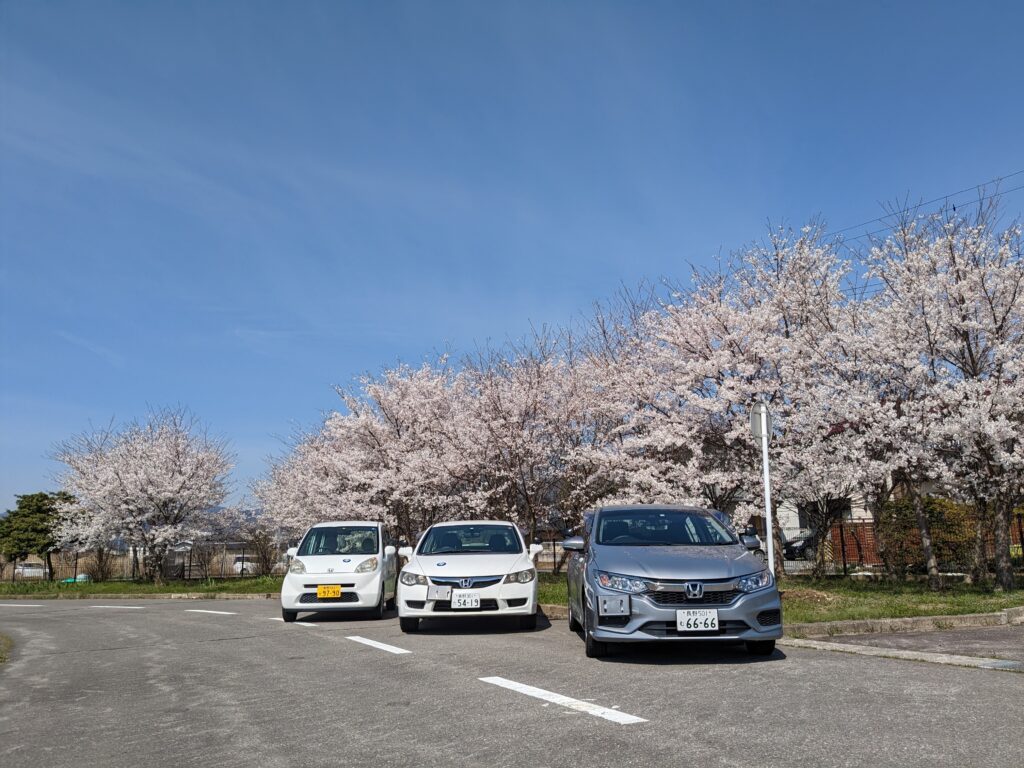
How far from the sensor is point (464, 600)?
1079 centimetres

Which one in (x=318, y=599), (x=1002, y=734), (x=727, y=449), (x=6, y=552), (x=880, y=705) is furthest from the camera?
(x=6, y=552)

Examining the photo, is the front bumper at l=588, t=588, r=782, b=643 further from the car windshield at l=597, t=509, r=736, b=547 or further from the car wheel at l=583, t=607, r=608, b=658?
the car windshield at l=597, t=509, r=736, b=547

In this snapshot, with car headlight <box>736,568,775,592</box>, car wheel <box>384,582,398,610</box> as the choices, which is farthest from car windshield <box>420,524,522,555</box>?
car headlight <box>736,568,775,592</box>

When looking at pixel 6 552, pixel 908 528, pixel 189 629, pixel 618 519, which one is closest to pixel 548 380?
pixel 908 528

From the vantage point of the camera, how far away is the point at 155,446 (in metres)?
35.0

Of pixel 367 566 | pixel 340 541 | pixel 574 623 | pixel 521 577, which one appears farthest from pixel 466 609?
pixel 340 541

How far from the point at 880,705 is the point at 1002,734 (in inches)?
35.6

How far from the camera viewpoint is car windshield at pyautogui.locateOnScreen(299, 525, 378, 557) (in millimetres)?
14156

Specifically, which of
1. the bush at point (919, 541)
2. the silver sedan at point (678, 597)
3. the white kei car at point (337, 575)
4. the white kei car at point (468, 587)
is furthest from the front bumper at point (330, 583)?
the bush at point (919, 541)

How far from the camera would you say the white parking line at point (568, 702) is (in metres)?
5.30

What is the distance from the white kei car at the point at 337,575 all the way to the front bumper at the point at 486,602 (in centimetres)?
254

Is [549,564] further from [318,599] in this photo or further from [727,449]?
[318,599]

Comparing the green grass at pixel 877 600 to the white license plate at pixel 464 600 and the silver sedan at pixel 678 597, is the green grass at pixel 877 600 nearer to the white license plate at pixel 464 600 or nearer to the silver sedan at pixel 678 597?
the silver sedan at pixel 678 597

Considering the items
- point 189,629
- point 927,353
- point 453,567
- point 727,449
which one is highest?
point 927,353
